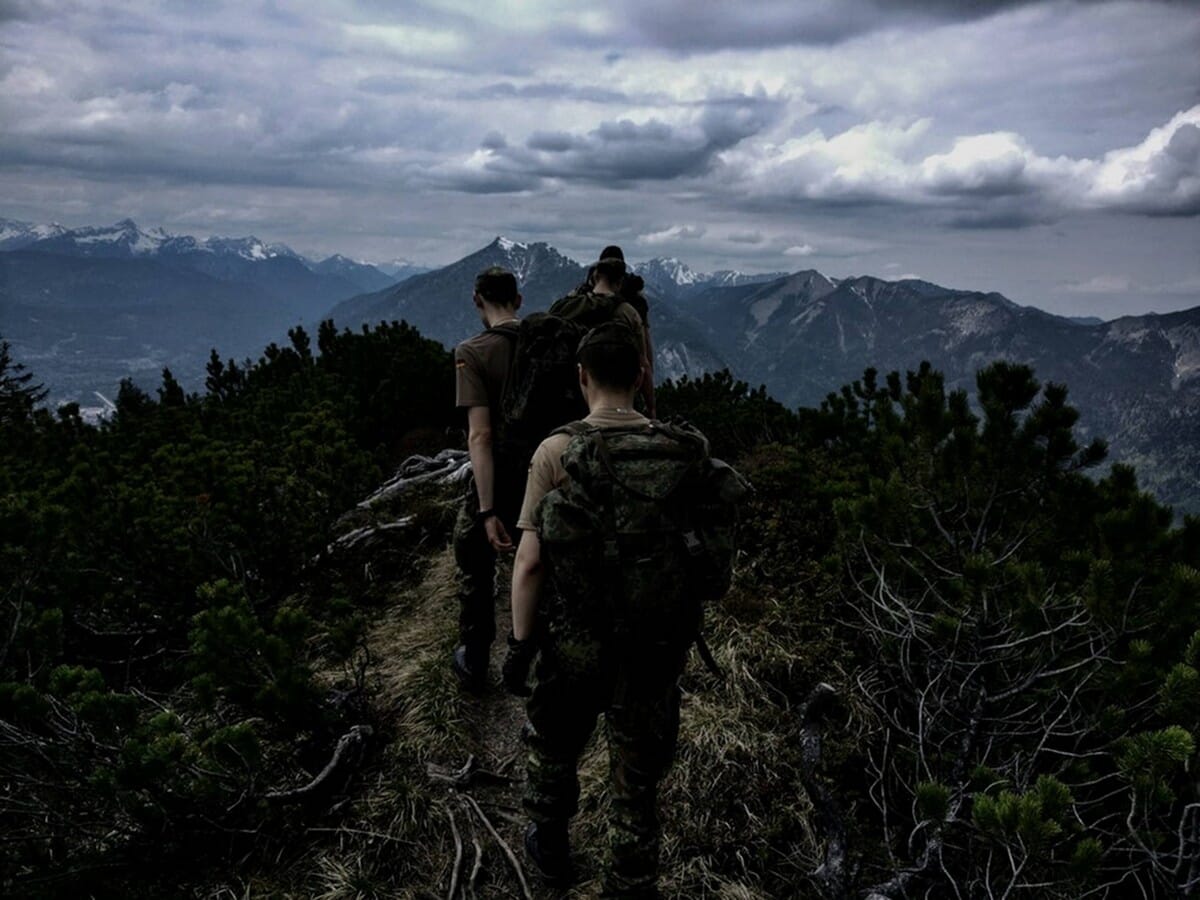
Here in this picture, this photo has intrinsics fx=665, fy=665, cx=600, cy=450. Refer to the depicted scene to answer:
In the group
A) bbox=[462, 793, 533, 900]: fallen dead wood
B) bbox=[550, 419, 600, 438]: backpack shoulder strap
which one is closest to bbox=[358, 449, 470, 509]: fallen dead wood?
bbox=[462, 793, 533, 900]: fallen dead wood

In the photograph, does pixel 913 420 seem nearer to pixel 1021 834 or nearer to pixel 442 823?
pixel 1021 834

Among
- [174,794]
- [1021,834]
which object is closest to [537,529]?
[1021,834]

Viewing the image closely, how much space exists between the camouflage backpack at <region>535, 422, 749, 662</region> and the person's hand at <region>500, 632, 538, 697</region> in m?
0.39

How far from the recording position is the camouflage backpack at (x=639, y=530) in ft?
9.16

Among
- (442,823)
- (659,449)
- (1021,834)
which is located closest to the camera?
(1021,834)

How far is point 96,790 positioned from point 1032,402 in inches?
222

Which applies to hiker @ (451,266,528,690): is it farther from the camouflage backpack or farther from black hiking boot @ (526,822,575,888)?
black hiking boot @ (526,822,575,888)

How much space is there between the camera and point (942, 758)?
13.2 feet

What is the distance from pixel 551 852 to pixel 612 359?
2.65 meters

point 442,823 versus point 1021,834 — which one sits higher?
point 1021,834

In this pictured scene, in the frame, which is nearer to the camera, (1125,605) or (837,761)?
(1125,605)

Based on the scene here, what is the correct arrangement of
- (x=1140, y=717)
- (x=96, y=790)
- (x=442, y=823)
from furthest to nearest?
(x=442, y=823) < (x=1140, y=717) < (x=96, y=790)

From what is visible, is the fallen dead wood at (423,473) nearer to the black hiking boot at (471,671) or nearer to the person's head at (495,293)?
the black hiking boot at (471,671)

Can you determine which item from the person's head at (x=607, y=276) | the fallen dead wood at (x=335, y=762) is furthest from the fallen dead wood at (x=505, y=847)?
the person's head at (x=607, y=276)
